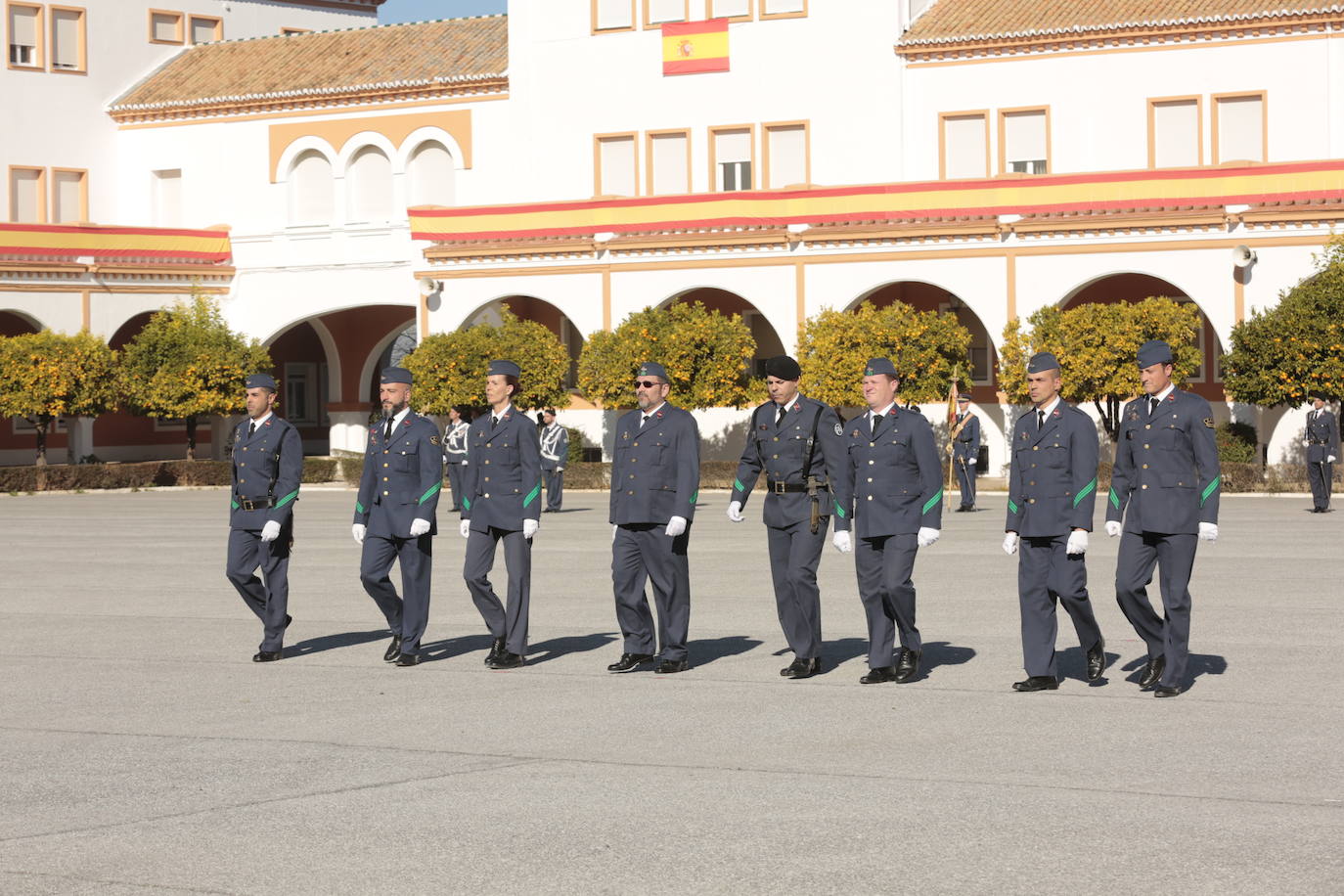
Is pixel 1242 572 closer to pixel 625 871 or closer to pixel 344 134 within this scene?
pixel 625 871

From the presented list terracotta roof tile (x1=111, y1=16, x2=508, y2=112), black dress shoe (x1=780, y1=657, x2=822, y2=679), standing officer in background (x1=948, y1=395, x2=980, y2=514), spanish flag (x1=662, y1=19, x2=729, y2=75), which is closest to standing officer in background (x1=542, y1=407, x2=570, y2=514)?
standing officer in background (x1=948, y1=395, x2=980, y2=514)

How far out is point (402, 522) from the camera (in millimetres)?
12812

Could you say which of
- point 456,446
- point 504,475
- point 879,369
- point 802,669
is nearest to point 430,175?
→ point 456,446

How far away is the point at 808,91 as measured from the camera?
45.6 m

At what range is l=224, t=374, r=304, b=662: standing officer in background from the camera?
12891 millimetres

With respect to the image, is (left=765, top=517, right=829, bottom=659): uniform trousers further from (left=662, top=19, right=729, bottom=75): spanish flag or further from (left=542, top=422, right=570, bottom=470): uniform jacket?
(left=662, top=19, right=729, bottom=75): spanish flag

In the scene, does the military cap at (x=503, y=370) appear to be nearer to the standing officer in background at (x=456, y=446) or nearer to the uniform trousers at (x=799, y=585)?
the uniform trousers at (x=799, y=585)

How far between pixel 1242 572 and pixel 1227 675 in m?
7.14

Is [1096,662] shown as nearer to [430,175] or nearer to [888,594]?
[888,594]

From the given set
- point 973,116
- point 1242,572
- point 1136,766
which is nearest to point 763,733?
point 1136,766

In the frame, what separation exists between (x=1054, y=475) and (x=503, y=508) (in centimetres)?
359

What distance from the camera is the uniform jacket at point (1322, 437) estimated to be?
29.5 meters

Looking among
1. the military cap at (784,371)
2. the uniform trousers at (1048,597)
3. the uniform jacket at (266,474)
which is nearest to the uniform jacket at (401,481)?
the uniform jacket at (266,474)

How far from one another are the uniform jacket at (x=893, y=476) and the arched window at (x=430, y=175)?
39.0 meters
